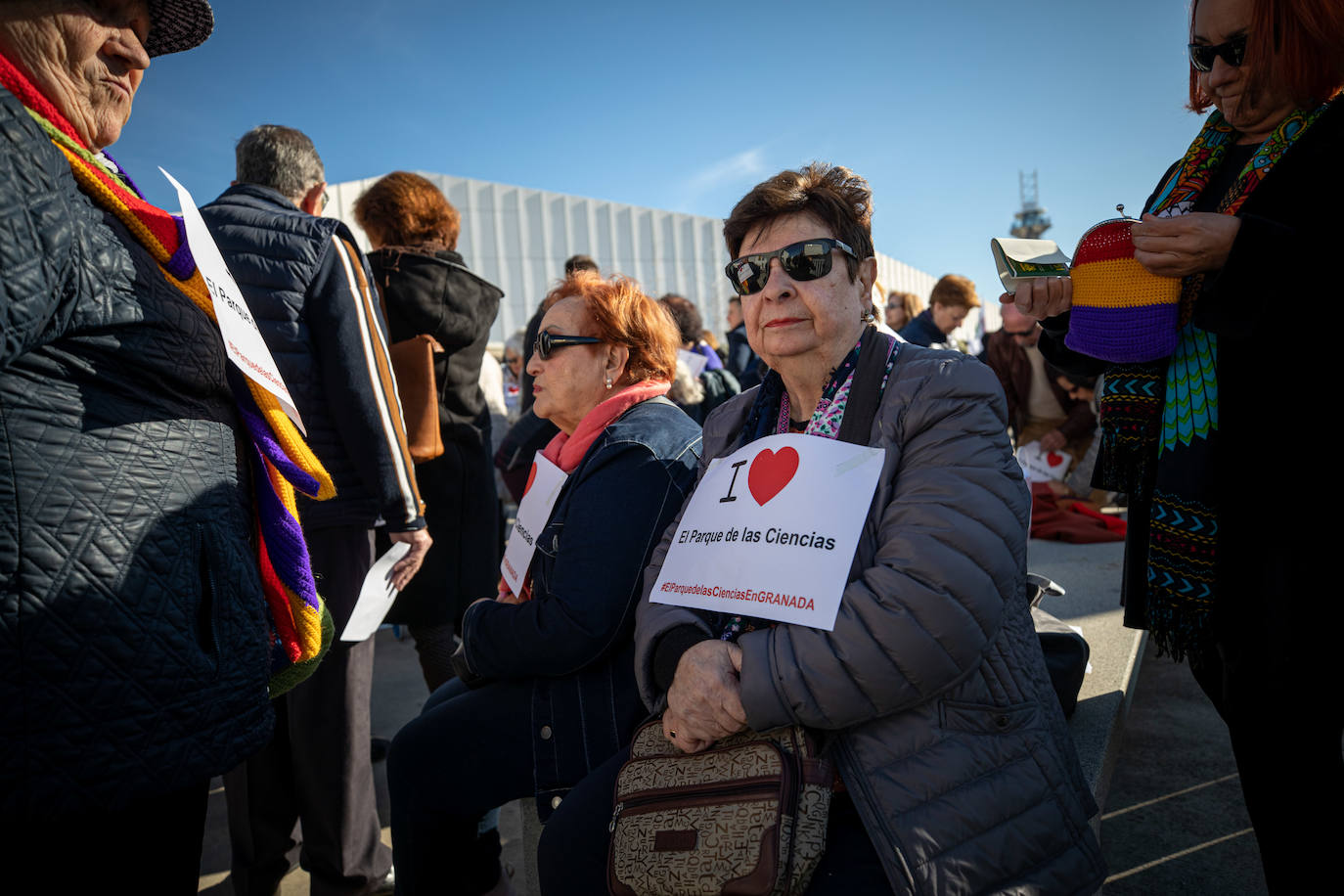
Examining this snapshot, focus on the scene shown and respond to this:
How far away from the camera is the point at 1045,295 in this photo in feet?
5.76

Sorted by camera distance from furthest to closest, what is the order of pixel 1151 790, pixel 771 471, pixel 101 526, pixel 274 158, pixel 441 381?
pixel 441 381
pixel 1151 790
pixel 274 158
pixel 771 471
pixel 101 526

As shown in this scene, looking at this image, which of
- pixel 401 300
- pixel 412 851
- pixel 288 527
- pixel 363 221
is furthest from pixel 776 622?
pixel 363 221

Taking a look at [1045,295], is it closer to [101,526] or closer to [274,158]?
[101,526]

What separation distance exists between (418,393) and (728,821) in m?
2.07

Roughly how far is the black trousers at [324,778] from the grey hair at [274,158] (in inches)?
43.4

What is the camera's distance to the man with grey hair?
2.22m

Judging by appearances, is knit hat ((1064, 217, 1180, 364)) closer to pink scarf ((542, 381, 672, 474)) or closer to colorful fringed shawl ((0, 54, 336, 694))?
pink scarf ((542, 381, 672, 474))

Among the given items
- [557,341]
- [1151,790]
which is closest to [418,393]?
[557,341]

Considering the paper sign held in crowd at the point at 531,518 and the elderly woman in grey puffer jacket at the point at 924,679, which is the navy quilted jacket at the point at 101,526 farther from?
the paper sign held in crowd at the point at 531,518

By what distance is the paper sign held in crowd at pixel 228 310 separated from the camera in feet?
4.21

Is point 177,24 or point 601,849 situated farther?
point 601,849

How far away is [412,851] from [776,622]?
113cm

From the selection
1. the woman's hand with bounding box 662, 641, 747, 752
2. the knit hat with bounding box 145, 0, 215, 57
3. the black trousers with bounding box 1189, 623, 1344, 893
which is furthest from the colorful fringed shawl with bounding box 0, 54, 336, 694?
the black trousers with bounding box 1189, 623, 1344, 893

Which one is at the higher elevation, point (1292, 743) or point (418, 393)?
point (418, 393)
